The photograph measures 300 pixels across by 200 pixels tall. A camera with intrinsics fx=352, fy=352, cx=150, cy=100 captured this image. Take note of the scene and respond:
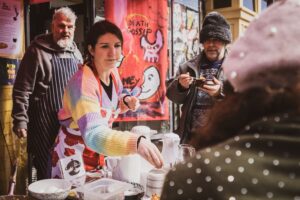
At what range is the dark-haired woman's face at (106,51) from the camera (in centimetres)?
242

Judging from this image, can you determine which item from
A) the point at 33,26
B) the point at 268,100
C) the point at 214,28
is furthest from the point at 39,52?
the point at 268,100

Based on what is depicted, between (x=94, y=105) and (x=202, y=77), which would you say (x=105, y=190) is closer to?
(x=94, y=105)

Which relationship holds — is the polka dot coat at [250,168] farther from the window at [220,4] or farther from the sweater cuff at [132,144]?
the window at [220,4]

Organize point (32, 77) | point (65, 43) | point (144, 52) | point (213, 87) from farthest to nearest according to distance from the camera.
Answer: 1. point (144, 52)
2. point (65, 43)
3. point (32, 77)
4. point (213, 87)

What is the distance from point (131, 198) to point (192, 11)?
187 inches

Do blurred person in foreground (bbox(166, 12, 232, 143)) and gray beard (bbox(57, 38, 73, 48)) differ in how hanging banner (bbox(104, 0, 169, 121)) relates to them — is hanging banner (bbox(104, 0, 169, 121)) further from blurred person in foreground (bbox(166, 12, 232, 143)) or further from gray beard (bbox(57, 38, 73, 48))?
blurred person in foreground (bbox(166, 12, 232, 143))

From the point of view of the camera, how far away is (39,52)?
3.90 meters

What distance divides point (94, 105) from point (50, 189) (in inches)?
21.2

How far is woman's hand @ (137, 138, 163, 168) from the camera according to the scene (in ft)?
5.93

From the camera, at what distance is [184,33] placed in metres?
5.79

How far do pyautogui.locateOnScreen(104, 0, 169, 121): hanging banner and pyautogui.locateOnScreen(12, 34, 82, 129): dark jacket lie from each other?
2.95ft

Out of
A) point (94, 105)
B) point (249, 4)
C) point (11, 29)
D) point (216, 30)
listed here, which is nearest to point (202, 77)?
point (216, 30)

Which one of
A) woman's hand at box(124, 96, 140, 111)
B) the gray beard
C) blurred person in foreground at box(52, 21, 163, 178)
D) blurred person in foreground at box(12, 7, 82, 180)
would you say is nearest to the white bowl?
blurred person in foreground at box(52, 21, 163, 178)

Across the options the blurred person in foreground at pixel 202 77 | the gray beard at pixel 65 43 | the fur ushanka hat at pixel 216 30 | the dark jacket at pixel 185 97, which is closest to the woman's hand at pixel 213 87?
the blurred person in foreground at pixel 202 77
